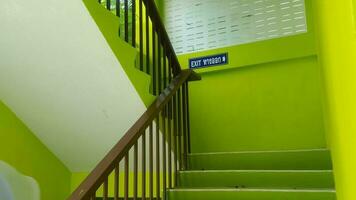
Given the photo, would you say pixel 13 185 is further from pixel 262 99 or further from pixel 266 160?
pixel 262 99

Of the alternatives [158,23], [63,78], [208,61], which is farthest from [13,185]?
[208,61]

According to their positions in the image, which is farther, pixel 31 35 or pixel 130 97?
pixel 130 97

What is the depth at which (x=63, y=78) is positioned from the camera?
7.72ft

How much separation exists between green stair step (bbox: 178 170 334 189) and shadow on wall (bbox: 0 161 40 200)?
1304 millimetres

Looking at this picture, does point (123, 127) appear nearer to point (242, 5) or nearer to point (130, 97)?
point (130, 97)

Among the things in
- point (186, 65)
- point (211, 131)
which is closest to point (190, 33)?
point (186, 65)

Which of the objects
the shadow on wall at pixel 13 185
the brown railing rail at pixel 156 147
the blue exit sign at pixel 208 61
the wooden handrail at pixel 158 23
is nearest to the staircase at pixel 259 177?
the brown railing rail at pixel 156 147

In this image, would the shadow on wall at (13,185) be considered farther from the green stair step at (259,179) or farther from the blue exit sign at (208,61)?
the blue exit sign at (208,61)

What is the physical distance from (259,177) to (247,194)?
25 cm

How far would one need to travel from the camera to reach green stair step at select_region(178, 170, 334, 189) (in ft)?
7.43

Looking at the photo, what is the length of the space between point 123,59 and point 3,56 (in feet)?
2.82

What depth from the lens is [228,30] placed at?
371 centimetres

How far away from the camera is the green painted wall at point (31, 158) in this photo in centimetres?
270

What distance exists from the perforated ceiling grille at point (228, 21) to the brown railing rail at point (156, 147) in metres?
0.95
